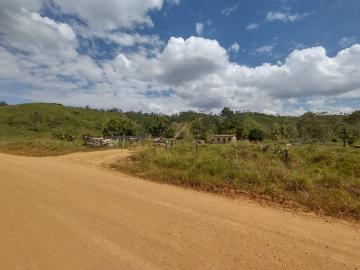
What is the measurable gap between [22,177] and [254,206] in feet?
23.9

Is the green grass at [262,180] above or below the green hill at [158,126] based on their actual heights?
below

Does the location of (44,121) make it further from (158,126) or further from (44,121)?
(158,126)

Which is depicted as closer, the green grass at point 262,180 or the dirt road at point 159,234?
the dirt road at point 159,234

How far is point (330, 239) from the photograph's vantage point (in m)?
4.98

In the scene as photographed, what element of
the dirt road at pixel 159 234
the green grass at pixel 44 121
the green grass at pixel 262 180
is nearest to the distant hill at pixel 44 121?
the green grass at pixel 44 121

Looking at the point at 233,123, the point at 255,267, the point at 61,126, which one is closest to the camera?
the point at 255,267

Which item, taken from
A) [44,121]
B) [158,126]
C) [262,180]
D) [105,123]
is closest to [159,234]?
[262,180]

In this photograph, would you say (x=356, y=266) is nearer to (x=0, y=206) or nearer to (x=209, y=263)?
(x=209, y=263)

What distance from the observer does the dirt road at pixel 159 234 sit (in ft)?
13.4

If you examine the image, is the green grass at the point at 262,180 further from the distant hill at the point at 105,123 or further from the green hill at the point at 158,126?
the distant hill at the point at 105,123

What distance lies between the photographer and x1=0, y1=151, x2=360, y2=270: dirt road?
161 inches

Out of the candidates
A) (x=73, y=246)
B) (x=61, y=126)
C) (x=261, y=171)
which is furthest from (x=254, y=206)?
(x=61, y=126)

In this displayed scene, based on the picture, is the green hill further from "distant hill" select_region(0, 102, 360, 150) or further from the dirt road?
the dirt road

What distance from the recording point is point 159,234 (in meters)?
4.99
